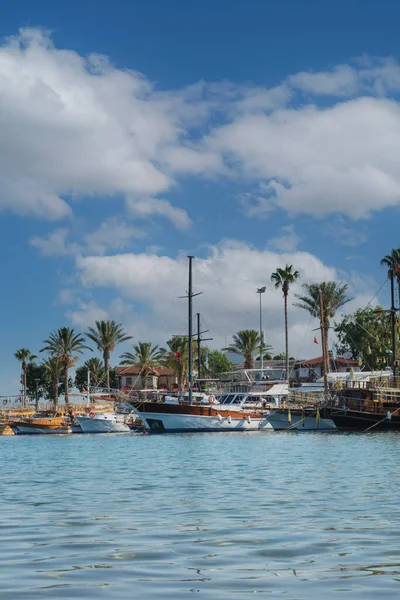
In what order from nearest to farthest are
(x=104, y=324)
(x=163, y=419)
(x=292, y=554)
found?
1. (x=292, y=554)
2. (x=163, y=419)
3. (x=104, y=324)

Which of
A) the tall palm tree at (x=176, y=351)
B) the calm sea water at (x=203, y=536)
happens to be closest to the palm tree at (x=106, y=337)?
the tall palm tree at (x=176, y=351)

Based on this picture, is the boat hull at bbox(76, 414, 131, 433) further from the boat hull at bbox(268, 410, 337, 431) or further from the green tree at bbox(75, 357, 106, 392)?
the green tree at bbox(75, 357, 106, 392)

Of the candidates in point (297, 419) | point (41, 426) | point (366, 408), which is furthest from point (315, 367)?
point (366, 408)

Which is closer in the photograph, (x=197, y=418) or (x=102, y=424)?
(x=197, y=418)

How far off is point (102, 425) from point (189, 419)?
56.6ft

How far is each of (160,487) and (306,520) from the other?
741 cm

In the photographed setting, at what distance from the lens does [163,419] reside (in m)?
71.9

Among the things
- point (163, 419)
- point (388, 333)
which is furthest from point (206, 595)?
point (388, 333)

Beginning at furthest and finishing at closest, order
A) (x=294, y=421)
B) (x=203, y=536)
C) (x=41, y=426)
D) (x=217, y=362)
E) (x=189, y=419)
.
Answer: (x=217, y=362), (x=41, y=426), (x=294, y=421), (x=189, y=419), (x=203, y=536)

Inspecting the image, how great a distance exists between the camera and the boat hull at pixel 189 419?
71000 millimetres

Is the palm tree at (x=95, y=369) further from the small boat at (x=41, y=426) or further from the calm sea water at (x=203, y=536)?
the calm sea water at (x=203, y=536)

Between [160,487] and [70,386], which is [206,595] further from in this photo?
[70,386]

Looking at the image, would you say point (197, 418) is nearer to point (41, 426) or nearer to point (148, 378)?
point (41, 426)

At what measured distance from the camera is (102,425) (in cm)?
8531
